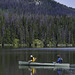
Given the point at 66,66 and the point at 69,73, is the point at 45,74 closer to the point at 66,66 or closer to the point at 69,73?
the point at 69,73

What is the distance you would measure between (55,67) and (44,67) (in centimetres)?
272

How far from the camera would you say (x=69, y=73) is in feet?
149

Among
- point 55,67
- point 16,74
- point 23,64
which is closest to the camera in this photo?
point 16,74

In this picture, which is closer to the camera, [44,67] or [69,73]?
[69,73]

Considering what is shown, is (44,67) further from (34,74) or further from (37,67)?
(34,74)

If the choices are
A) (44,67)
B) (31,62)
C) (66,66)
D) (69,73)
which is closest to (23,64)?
(31,62)

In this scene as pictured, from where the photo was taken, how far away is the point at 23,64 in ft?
192

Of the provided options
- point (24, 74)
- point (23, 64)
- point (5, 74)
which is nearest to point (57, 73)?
point (24, 74)

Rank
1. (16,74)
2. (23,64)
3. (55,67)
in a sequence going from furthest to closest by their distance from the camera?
(23,64), (55,67), (16,74)

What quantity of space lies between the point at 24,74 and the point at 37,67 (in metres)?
10.4

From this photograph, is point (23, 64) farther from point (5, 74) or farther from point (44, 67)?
point (5, 74)

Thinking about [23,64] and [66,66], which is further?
[23,64]

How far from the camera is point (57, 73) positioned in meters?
45.9

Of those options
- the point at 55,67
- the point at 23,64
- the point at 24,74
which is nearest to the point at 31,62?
the point at 23,64
